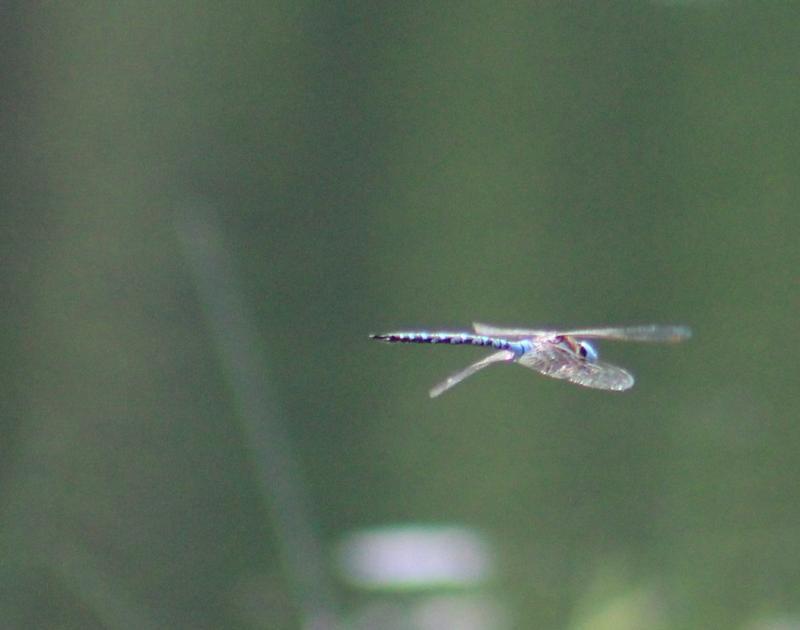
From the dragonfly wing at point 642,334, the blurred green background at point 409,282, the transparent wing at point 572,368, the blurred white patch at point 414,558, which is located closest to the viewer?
the dragonfly wing at point 642,334

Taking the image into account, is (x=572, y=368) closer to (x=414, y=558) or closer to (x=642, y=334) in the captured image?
(x=642, y=334)

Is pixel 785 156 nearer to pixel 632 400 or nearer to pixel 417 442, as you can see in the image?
pixel 632 400

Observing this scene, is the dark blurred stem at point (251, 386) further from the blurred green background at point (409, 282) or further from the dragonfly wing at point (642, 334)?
the dragonfly wing at point (642, 334)

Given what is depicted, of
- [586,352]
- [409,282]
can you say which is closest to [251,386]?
[409,282]

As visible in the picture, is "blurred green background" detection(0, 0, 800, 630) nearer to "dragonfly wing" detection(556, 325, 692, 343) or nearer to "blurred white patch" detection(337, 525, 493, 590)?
"blurred white patch" detection(337, 525, 493, 590)

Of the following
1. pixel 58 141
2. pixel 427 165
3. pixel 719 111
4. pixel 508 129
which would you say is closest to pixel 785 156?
pixel 719 111

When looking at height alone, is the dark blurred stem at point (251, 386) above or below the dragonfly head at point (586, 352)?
above

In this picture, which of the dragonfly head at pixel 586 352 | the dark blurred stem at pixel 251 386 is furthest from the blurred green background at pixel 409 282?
the dragonfly head at pixel 586 352
